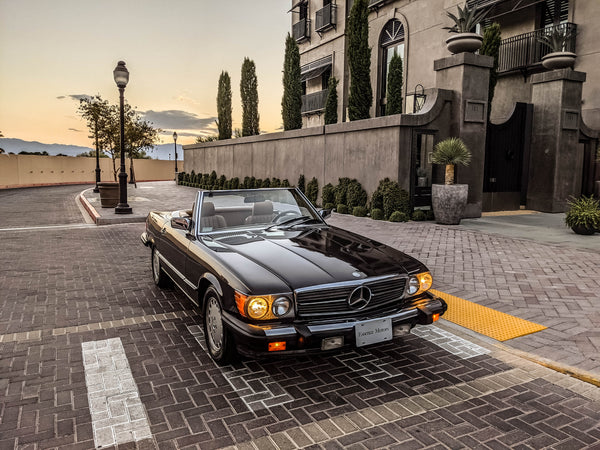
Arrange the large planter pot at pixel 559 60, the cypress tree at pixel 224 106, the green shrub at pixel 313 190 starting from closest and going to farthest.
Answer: the large planter pot at pixel 559 60 < the green shrub at pixel 313 190 < the cypress tree at pixel 224 106

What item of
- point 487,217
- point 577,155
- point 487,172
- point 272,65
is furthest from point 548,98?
point 272,65

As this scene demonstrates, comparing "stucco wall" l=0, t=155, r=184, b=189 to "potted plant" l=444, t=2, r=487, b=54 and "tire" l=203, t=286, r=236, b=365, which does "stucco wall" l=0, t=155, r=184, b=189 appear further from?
"tire" l=203, t=286, r=236, b=365

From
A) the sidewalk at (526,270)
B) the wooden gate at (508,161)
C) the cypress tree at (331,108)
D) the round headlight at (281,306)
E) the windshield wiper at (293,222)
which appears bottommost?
the sidewalk at (526,270)

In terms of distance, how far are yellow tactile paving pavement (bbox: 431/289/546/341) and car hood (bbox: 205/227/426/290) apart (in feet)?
4.26

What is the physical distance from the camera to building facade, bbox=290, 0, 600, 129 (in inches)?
667

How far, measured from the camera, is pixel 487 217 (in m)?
14.4

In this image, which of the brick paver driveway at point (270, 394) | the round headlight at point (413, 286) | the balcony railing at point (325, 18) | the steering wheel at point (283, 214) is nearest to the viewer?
the brick paver driveway at point (270, 394)

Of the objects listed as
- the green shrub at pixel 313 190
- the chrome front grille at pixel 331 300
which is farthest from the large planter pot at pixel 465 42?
the chrome front grille at pixel 331 300

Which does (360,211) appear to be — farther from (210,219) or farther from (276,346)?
(276,346)

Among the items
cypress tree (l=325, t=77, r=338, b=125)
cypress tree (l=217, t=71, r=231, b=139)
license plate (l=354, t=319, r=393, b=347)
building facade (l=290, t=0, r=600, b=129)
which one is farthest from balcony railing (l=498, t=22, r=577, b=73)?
cypress tree (l=217, t=71, r=231, b=139)

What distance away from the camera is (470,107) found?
551 inches

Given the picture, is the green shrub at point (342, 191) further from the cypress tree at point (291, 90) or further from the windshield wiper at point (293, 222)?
the windshield wiper at point (293, 222)

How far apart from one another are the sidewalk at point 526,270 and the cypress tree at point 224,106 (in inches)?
850

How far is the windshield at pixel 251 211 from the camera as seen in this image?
16.0 feet
